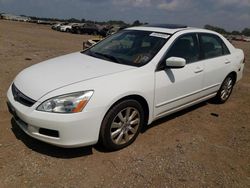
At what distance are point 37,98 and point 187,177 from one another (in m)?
1.98

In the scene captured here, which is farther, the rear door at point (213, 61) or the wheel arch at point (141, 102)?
the rear door at point (213, 61)

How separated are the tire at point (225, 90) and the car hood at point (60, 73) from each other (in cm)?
266

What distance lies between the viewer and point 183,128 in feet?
15.2

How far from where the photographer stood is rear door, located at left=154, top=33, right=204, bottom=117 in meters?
4.01

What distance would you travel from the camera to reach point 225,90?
5.85 meters

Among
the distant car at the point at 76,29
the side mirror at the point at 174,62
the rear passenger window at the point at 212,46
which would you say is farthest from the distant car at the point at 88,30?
the side mirror at the point at 174,62

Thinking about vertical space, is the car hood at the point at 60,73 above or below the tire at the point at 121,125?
above

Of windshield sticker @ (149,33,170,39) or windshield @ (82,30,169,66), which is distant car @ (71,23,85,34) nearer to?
windshield @ (82,30,169,66)

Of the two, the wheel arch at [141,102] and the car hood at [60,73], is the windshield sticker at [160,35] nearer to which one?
the car hood at [60,73]

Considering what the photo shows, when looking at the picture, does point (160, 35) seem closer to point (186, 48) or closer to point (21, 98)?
point (186, 48)

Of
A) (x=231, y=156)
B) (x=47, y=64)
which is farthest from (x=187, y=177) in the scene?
(x=47, y=64)

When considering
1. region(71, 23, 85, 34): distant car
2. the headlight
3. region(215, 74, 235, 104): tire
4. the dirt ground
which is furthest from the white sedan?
region(71, 23, 85, 34): distant car

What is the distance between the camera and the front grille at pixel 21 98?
10.7ft

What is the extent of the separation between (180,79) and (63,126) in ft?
6.56
